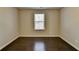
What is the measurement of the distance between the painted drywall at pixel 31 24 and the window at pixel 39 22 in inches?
9.6

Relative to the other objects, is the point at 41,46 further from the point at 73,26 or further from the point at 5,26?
the point at 5,26

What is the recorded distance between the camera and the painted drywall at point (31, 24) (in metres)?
7.22

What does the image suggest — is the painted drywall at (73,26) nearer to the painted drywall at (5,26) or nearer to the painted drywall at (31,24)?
the painted drywall at (31,24)

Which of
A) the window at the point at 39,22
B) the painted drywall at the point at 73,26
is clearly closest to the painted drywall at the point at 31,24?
the window at the point at 39,22

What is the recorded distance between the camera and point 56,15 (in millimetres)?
7215

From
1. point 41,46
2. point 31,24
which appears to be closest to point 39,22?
point 31,24

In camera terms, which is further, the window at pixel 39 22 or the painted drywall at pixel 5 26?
the window at pixel 39 22

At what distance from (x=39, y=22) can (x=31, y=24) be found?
20.1 inches
